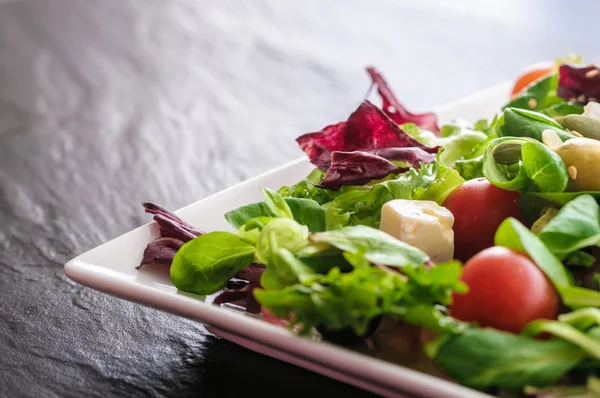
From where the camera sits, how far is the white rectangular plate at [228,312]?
0.66 metres

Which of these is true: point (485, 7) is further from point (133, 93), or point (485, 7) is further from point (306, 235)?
point (306, 235)

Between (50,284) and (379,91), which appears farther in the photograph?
(379,91)

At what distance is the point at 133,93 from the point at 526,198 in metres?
1.40

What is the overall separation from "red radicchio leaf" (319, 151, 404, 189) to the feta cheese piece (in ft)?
0.48

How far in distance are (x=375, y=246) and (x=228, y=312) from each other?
0.15 metres

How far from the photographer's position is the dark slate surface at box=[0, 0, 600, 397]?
2.85 feet

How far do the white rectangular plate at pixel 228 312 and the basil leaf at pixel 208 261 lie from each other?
2 centimetres

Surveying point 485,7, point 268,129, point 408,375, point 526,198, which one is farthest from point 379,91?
point 485,7

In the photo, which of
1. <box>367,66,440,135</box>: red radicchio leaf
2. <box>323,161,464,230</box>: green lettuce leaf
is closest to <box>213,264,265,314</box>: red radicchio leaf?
<box>323,161,464,230</box>: green lettuce leaf

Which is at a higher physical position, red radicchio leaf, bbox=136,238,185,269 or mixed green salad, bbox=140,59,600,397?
red radicchio leaf, bbox=136,238,185,269

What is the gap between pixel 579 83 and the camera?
132cm

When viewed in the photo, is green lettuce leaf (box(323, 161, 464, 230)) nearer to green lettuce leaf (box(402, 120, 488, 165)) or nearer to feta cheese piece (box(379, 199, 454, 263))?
feta cheese piece (box(379, 199, 454, 263))

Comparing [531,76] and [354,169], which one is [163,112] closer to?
[531,76]

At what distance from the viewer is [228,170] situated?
1.59 m
